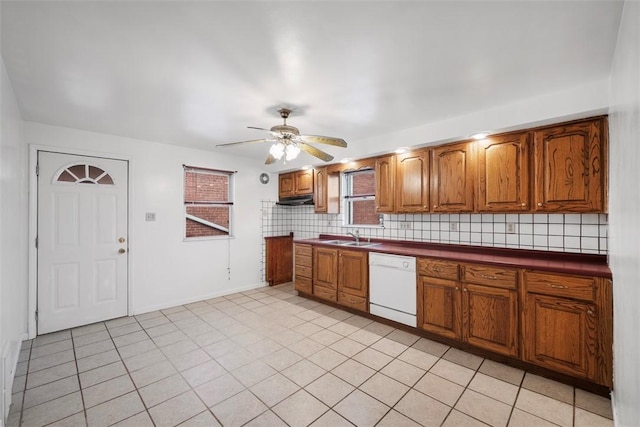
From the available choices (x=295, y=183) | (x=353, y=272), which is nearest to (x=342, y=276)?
(x=353, y=272)

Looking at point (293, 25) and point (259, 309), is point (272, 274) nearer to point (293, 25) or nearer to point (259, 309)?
point (259, 309)

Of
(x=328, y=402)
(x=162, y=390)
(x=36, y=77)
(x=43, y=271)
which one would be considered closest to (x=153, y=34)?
(x=36, y=77)

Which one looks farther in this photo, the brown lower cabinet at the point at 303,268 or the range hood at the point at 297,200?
the range hood at the point at 297,200

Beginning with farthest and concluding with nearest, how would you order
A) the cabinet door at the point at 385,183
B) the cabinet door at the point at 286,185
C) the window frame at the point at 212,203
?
the cabinet door at the point at 286,185, the window frame at the point at 212,203, the cabinet door at the point at 385,183

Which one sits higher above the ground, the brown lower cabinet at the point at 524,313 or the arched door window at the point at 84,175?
the arched door window at the point at 84,175

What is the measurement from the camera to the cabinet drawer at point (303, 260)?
441 centimetres

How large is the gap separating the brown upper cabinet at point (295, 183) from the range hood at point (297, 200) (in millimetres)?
57

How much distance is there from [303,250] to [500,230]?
2667mm

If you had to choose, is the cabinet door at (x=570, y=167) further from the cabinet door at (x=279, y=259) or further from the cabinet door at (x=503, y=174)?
the cabinet door at (x=279, y=259)

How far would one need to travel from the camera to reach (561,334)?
223 centimetres

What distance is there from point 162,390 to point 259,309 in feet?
5.93

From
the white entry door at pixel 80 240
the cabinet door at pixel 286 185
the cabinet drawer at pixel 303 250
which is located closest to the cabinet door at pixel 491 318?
the cabinet drawer at pixel 303 250

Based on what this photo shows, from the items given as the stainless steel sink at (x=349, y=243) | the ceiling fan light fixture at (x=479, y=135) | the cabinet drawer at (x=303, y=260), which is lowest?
the cabinet drawer at (x=303, y=260)

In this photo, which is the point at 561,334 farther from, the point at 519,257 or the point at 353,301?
the point at 353,301
